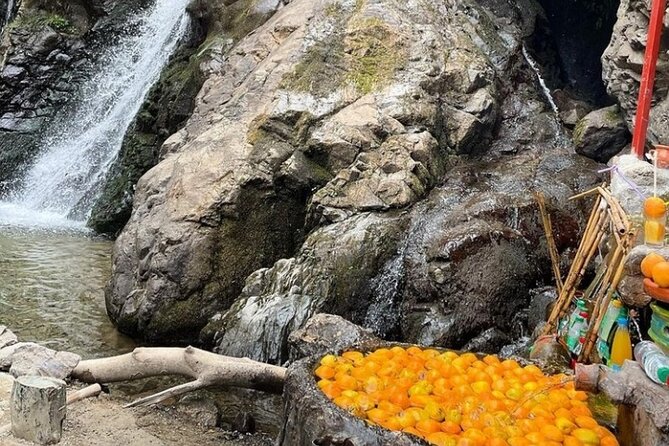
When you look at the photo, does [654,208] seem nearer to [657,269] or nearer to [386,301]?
[657,269]

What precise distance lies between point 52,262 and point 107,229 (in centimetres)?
199

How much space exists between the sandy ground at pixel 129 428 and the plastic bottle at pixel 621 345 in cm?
252

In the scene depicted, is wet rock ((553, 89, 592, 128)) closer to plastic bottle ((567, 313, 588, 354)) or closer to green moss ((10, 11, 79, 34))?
plastic bottle ((567, 313, 588, 354))

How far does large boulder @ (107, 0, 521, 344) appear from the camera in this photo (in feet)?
21.0

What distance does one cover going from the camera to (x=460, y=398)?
9.29ft

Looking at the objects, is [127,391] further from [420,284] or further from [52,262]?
[52,262]

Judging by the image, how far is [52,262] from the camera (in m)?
8.65

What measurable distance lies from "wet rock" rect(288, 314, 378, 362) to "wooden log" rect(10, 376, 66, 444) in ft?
5.19

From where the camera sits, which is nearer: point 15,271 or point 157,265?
point 157,265

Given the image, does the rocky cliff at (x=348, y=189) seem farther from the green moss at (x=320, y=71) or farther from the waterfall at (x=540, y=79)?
the waterfall at (x=540, y=79)

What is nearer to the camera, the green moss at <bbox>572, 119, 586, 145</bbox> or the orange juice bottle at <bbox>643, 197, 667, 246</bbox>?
the orange juice bottle at <bbox>643, 197, 667, 246</bbox>

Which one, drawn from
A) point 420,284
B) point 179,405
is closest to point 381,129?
point 420,284

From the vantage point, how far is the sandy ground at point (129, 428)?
427cm

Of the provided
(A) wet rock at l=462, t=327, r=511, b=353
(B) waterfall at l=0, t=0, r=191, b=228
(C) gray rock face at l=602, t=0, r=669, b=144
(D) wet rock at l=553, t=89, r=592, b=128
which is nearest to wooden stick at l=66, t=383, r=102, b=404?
(A) wet rock at l=462, t=327, r=511, b=353
